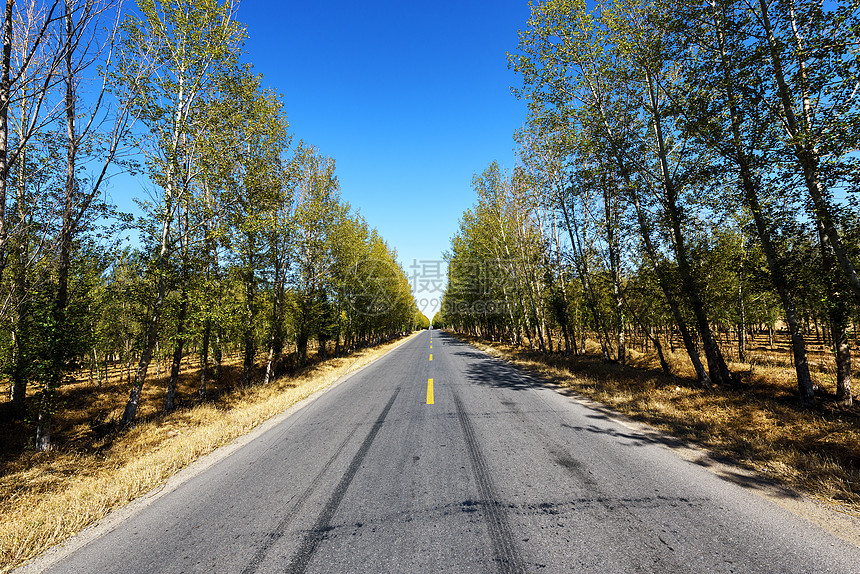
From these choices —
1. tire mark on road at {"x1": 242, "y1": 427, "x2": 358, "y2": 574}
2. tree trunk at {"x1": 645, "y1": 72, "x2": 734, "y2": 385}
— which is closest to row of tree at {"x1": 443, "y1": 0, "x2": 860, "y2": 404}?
tree trunk at {"x1": 645, "y1": 72, "x2": 734, "y2": 385}

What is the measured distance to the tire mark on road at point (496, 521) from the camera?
243cm

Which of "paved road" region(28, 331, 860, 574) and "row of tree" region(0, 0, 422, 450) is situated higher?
"row of tree" region(0, 0, 422, 450)

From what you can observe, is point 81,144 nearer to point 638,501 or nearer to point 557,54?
point 638,501

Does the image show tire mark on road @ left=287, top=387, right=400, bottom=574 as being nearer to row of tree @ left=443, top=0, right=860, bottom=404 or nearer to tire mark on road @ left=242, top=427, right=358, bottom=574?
tire mark on road @ left=242, top=427, right=358, bottom=574

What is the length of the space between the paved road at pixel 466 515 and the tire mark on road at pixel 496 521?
0.01 meters

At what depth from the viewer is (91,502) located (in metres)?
3.74

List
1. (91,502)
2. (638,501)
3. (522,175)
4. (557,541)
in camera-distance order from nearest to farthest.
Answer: (557,541) < (638,501) < (91,502) < (522,175)

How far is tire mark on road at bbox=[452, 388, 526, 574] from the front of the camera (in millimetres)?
2426

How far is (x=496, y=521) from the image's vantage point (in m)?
2.98

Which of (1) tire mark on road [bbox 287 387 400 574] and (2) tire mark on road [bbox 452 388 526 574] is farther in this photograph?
(1) tire mark on road [bbox 287 387 400 574]

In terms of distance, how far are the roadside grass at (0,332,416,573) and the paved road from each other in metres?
0.61

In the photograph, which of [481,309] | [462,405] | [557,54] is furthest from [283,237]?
[481,309]

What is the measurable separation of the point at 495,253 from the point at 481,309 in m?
13.5

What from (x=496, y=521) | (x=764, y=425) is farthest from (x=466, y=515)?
(x=764, y=425)
